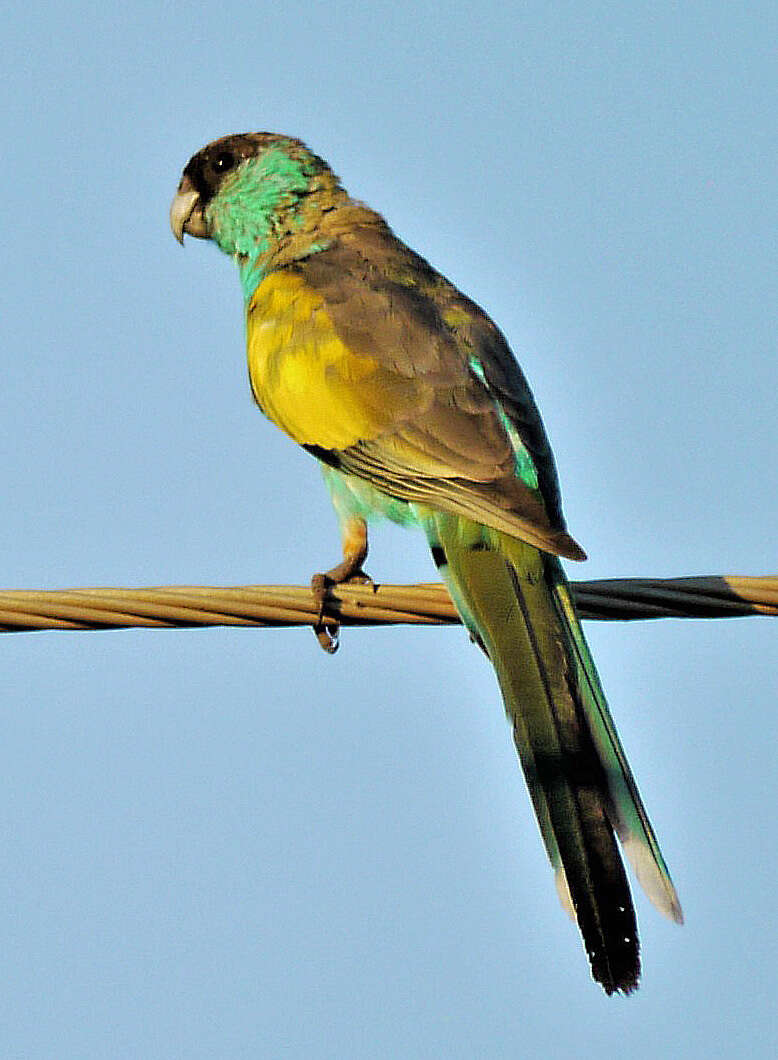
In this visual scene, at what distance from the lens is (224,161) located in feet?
27.1

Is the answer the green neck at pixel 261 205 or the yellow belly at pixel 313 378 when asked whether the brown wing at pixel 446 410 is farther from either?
the green neck at pixel 261 205

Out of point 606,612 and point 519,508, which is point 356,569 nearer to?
point 519,508

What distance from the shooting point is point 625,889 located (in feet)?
16.0

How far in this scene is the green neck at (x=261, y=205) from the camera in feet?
25.7

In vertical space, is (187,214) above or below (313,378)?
above

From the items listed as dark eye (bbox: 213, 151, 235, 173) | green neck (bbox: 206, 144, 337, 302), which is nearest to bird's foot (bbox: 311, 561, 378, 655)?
green neck (bbox: 206, 144, 337, 302)

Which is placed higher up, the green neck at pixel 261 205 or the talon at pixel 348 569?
the green neck at pixel 261 205

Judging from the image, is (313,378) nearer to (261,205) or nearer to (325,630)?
(325,630)

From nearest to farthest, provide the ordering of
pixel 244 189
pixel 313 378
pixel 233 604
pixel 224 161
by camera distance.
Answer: pixel 233 604
pixel 313 378
pixel 244 189
pixel 224 161

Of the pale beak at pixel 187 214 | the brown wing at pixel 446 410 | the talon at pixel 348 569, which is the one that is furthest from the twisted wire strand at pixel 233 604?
the pale beak at pixel 187 214

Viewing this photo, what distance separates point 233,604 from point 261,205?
4.17 m

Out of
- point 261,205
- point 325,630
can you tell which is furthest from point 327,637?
point 261,205

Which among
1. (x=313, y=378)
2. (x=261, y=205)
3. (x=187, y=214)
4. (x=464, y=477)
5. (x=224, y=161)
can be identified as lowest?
(x=464, y=477)

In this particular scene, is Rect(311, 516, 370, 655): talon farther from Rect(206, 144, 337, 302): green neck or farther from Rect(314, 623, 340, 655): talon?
Rect(206, 144, 337, 302): green neck
